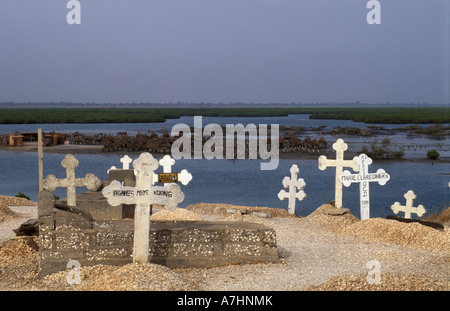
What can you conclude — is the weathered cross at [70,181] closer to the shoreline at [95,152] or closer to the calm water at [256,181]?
the calm water at [256,181]

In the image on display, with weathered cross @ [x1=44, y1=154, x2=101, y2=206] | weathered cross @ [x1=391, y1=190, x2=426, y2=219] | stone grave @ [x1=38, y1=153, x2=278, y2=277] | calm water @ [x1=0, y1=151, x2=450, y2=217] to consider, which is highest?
weathered cross @ [x1=44, y1=154, x2=101, y2=206]

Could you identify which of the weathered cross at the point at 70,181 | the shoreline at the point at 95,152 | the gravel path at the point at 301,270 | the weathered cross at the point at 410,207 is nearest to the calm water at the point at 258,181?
the shoreline at the point at 95,152

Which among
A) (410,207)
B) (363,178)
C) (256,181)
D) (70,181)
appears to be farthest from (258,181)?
(70,181)

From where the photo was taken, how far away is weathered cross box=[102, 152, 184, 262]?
395 inches

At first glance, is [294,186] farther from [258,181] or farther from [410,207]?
[258,181]

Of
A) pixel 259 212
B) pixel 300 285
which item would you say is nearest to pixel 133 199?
pixel 300 285

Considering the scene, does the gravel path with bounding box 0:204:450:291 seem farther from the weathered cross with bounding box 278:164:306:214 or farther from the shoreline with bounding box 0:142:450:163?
the shoreline with bounding box 0:142:450:163

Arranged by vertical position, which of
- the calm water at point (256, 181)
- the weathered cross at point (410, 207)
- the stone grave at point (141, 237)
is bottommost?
the calm water at point (256, 181)

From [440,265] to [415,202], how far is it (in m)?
15.8

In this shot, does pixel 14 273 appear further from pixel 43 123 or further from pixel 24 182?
pixel 43 123

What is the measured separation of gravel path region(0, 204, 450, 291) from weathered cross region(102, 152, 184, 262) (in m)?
0.51

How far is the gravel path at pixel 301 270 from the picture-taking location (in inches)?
360

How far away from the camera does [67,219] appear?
10406 millimetres

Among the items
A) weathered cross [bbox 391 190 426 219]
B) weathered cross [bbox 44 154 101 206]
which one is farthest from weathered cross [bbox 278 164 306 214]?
weathered cross [bbox 44 154 101 206]
